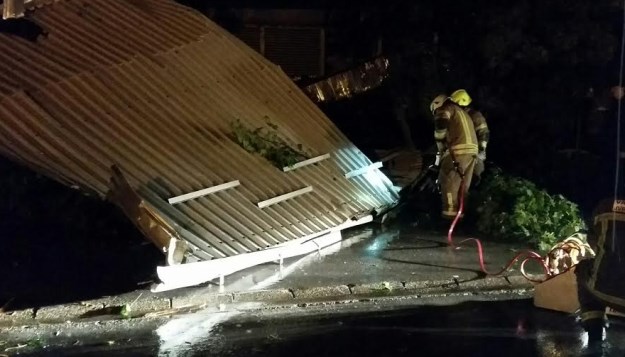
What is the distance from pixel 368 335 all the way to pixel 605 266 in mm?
1986

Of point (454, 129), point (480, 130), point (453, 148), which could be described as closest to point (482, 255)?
point (453, 148)

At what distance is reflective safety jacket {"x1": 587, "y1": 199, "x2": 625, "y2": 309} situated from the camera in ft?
17.3

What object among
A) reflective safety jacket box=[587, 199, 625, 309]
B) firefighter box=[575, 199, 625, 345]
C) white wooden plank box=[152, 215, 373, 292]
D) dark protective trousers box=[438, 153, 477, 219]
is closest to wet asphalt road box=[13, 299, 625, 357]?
white wooden plank box=[152, 215, 373, 292]

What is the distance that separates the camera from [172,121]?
9141 mm

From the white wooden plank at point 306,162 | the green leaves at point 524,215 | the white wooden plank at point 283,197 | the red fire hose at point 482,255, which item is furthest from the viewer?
the white wooden plank at point 306,162

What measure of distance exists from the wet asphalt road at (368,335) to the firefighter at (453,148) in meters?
3.54

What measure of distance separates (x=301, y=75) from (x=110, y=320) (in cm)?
1051

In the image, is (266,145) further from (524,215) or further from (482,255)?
(524,215)

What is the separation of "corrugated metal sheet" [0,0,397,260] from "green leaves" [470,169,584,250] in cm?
153

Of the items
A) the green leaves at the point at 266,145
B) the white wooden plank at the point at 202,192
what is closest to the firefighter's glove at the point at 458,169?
the green leaves at the point at 266,145

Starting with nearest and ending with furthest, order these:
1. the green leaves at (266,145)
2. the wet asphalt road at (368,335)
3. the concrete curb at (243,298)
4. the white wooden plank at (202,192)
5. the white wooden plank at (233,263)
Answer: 1. the wet asphalt road at (368,335)
2. the concrete curb at (243,298)
3. the white wooden plank at (233,263)
4. the white wooden plank at (202,192)
5. the green leaves at (266,145)

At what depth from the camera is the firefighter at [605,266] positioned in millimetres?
5293

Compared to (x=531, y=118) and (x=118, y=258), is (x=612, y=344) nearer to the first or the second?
(x=118, y=258)

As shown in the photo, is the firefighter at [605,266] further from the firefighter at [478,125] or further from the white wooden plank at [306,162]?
the firefighter at [478,125]
